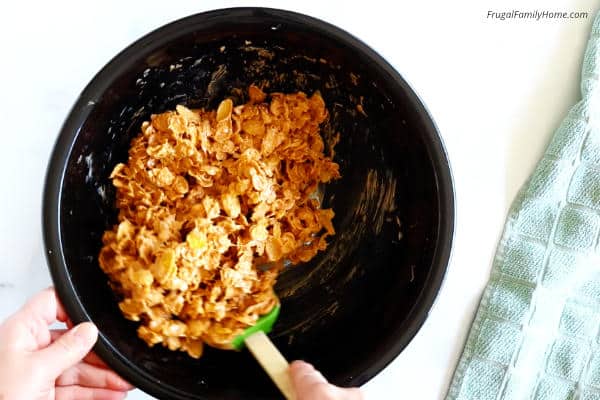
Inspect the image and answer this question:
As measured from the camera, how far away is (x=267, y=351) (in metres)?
0.89

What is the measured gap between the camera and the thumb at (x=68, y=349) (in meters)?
0.81

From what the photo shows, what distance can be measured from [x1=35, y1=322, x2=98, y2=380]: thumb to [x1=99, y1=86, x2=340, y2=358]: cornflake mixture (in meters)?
0.09

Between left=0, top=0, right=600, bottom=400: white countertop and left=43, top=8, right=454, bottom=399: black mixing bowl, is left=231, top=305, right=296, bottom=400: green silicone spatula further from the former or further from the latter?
left=0, top=0, right=600, bottom=400: white countertop

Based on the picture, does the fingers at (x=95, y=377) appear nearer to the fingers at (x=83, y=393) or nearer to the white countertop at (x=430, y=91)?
the fingers at (x=83, y=393)

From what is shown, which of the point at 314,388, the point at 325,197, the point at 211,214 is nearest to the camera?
the point at 314,388

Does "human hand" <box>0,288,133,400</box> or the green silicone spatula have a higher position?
the green silicone spatula

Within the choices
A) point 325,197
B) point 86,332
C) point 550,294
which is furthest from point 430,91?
point 86,332

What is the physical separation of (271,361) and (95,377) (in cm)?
27

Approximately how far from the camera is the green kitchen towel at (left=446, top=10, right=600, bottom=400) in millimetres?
1042

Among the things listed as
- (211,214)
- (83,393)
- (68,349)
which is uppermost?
(211,214)

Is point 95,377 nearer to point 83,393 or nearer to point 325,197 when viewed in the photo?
point 83,393

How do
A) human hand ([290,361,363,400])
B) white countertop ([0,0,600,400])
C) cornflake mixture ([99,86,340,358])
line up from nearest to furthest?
human hand ([290,361,363,400]) < cornflake mixture ([99,86,340,358]) < white countertop ([0,0,600,400])

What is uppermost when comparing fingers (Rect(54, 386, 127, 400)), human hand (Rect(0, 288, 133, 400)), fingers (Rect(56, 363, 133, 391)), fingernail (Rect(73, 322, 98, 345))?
fingernail (Rect(73, 322, 98, 345))

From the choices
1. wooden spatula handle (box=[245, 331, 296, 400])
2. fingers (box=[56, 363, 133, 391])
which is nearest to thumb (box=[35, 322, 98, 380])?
fingers (box=[56, 363, 133, 391])
